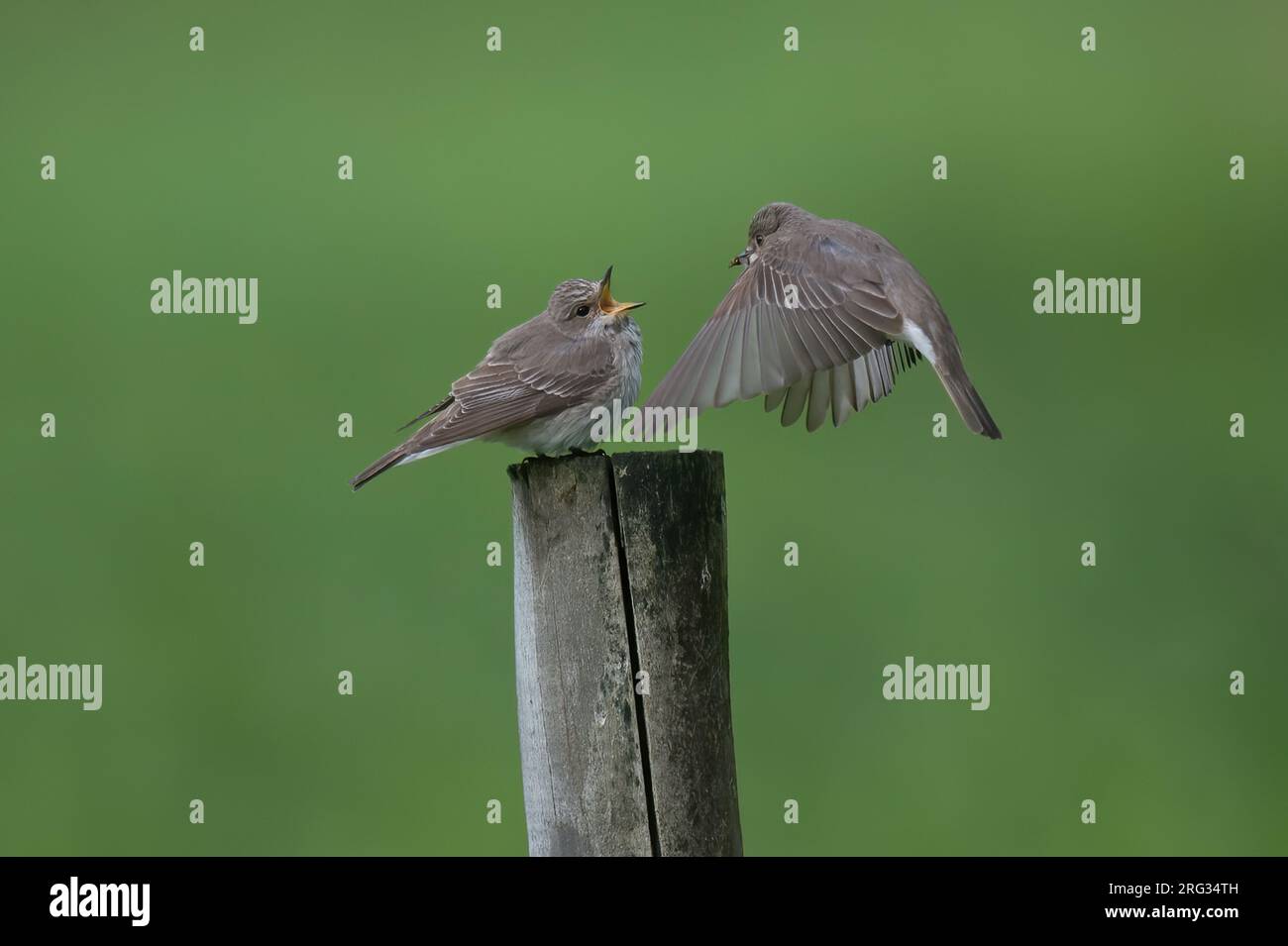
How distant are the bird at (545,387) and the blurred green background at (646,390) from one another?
152 inches

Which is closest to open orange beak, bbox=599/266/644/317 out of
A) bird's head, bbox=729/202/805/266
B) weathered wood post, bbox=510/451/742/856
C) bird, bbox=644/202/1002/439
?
bird, bbox=644/202/1002/439

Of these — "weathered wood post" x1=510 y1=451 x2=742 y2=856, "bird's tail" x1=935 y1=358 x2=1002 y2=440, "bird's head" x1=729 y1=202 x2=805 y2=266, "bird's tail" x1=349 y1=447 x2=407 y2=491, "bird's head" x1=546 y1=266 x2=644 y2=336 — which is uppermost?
"bird's head" x1=729 y1=202 x2=805 y2=266

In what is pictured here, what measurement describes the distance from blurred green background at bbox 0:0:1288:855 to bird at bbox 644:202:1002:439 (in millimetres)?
3408

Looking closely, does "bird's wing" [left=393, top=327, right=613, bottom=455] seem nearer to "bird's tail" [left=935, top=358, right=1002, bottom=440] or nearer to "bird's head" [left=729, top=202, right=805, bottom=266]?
"bird's head" [left=729, top=202, right=805, bottom=266]

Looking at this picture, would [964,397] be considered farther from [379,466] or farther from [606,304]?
[379,466]

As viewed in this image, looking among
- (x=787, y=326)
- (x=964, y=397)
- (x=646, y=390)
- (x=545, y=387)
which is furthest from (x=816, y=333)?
(x=646, y=390)

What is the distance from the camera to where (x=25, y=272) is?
54.5 feet

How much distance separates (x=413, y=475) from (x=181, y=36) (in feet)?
29.0

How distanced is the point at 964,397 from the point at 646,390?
5.82 m

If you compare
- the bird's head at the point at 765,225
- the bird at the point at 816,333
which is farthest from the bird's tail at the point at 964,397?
the bird's head at the point at 765,225

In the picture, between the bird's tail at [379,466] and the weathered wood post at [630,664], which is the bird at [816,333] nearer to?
the bird's tail at [379,466]

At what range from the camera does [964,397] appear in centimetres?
809

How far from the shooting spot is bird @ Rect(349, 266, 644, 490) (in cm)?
753

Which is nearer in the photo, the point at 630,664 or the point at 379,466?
the point at 630,664
